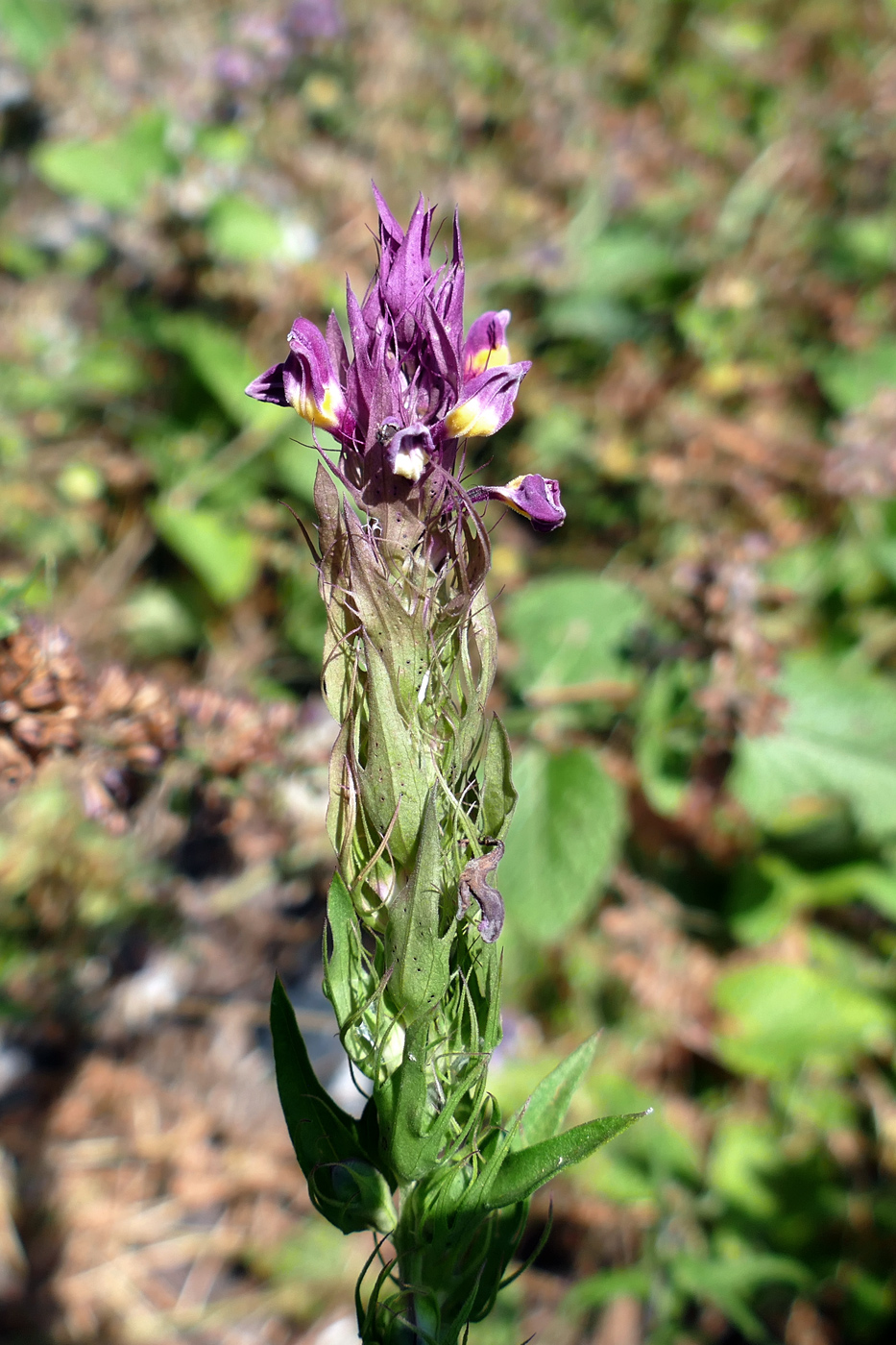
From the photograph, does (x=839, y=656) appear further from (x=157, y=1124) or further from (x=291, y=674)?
(x=157, y=1124)

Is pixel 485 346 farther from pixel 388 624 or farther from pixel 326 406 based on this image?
pixel 388 624

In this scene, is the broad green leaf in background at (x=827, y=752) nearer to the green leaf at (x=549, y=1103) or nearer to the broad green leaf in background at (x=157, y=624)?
the green leaf at (x=549, y=1103)

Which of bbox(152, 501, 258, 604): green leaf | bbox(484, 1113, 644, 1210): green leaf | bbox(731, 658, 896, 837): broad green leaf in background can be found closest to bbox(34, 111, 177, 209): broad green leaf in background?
bbox(152, 501, 258, 604): green leaf

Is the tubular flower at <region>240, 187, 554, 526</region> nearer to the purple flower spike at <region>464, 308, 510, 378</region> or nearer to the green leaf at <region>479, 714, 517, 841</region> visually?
the purple flower spike at <region>464, 308, 510, 378</region>

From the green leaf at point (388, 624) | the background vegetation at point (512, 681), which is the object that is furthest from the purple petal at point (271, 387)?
the background vegetation at point (512, 681)

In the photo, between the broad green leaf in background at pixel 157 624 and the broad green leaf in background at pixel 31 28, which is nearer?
the broad green leaf in background at pixel 157 624

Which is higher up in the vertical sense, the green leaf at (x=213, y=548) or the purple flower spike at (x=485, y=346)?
the green leaf at (x=213, y=548)
